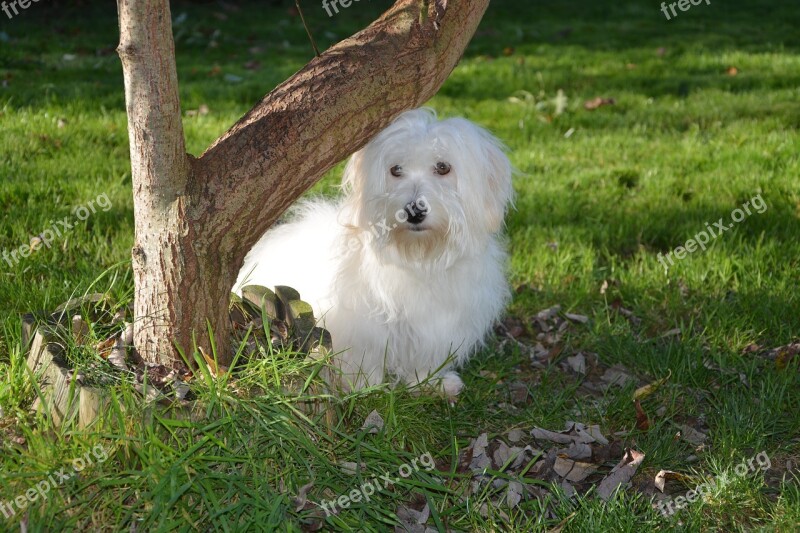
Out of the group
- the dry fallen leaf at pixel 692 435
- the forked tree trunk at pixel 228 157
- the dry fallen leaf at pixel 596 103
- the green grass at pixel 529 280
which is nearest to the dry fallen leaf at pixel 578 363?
the green grass at pixel 529 280

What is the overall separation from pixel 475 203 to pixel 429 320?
0.53 metres

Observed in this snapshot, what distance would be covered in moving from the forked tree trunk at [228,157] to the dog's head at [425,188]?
1.04ft

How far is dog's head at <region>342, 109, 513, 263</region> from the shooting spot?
3.23 meters

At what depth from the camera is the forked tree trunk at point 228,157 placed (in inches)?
107

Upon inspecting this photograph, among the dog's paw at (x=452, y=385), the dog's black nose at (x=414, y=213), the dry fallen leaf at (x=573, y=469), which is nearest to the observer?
the dry fallen leaf at (x=573, y=469)

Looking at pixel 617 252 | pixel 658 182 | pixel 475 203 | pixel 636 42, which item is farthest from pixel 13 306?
pixel 636 42

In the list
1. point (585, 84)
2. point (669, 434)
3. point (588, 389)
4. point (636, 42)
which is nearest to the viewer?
point (669, 434)

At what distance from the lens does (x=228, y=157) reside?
2805 mm

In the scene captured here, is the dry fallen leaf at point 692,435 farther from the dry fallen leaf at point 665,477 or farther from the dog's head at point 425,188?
the dog's head at point 425,188

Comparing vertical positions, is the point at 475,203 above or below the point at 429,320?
above

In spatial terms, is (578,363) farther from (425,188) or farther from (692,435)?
(425,188)

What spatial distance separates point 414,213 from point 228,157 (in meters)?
0.73

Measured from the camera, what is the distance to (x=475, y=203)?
11.1ft

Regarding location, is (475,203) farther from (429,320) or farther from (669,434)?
(669,434)
